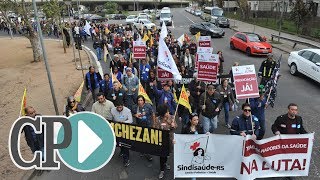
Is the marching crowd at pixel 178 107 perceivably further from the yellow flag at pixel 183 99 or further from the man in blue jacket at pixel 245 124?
the yellow flag at pixel 183 99

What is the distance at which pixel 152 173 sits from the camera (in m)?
7.49

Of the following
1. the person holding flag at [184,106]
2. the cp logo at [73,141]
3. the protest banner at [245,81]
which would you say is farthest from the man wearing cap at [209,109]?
the cp logo at [73,141]

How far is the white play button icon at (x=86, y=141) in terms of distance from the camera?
161 inches

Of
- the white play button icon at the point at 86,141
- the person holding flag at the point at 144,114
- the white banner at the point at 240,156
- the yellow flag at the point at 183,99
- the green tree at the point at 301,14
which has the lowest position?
the white banner at the point at 240,156

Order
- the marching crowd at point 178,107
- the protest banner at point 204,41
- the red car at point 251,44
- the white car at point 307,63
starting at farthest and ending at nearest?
1. the red car at point 251,44
2. the protest banner at point 204,41
3. the white car at point 307,63
4. the marching crowd at point 178,107

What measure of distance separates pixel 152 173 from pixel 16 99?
8677 mm

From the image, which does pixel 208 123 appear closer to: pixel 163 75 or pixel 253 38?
pixel 163 75

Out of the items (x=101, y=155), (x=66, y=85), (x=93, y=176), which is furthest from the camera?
(x=66, y=85)

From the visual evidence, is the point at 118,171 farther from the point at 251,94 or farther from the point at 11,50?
the point at 11,50

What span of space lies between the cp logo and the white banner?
265 centimetres

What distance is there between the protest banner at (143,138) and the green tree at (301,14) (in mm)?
25560

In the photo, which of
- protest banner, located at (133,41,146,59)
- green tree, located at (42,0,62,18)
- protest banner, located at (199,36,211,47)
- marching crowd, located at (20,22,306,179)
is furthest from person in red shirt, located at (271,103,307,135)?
green tree, located at (42,0,62,18)

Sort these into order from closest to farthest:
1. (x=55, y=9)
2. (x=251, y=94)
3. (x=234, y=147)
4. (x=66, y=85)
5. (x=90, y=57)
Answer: (x=234, y=147) → (x=251, y=94) → (x=66, y=85) → (x=90, y=57) → (x=55, y=9)

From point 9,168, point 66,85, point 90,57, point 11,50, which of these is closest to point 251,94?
point 9,168
